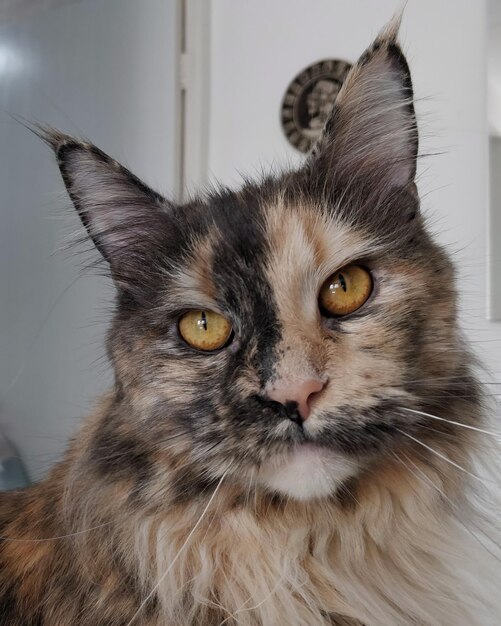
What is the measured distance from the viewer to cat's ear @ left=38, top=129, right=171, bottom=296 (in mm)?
862

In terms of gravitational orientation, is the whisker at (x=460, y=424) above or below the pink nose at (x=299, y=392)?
below

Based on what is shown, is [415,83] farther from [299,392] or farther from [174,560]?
[174,560]

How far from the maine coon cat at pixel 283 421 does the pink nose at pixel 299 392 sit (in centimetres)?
1

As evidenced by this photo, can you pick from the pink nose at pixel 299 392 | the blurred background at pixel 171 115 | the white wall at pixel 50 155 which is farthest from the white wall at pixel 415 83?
the pink nose at pixel 299 392

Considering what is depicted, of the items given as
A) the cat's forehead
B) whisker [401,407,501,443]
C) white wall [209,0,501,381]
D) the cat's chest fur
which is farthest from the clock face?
the cat's chest fur

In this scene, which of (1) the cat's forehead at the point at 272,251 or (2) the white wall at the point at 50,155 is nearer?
(1) the cat's forehead at the point at 272,251

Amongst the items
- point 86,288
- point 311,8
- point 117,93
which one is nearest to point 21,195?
point 86,288

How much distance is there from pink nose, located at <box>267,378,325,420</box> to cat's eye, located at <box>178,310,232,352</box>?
0.15m

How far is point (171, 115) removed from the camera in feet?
7.42

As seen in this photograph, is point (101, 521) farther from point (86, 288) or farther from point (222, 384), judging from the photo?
point (86, 288)

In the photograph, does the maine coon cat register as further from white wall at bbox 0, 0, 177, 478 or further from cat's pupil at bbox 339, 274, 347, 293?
white wall at bbox 0, 0, 177, 478

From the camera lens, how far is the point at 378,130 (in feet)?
2.98

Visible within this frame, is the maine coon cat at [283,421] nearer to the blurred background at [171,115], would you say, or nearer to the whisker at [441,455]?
the whisker at [441,455]

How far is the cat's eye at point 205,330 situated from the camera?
803mm
